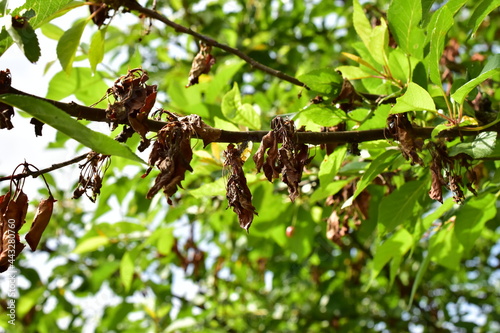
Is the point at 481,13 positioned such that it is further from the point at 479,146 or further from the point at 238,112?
the point at 238,112

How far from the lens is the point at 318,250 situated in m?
3.30

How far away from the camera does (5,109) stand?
0.79 metres

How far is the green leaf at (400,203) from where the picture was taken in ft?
4.35

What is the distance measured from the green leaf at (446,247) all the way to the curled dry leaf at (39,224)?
119 cm

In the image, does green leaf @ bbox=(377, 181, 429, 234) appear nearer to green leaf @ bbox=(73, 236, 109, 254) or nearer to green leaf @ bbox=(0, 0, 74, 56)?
green leaf @ bbox=(0, 0, 74, 56)

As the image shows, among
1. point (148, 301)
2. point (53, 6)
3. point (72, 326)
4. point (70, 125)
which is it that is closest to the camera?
point (70, 125)

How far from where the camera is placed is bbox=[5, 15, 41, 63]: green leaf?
0.85 meters

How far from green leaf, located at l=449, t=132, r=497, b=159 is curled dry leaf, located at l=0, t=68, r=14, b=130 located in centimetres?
83

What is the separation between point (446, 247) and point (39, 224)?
4.11ft

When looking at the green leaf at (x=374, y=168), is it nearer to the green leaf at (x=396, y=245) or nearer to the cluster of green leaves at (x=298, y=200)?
the cluster of green leaves at (x=298, y=200)

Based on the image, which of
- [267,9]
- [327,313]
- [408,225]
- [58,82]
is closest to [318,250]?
[327,313]

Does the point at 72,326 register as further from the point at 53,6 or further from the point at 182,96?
the point at 53,6

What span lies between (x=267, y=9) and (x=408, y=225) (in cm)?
197

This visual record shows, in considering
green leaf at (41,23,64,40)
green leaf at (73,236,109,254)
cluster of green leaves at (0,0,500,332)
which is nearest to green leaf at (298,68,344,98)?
cluster of green leaves at (0,0,500,332)
